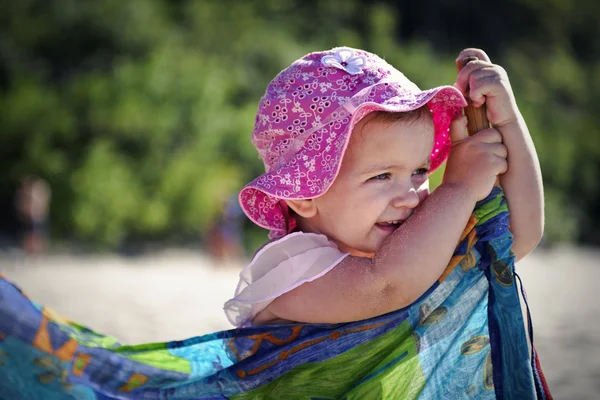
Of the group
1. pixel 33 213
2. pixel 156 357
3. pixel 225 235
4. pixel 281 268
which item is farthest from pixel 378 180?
pixel 33 213

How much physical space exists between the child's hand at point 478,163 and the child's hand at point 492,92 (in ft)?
0.17

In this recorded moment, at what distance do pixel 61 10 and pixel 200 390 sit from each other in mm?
17753

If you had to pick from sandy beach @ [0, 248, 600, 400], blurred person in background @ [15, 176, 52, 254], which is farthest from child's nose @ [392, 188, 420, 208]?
blurred person in background @ [15, 176, 52, 254]

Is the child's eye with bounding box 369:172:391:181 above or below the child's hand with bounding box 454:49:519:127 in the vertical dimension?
below

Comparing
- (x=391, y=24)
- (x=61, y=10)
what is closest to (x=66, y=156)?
(x=61, y=10)

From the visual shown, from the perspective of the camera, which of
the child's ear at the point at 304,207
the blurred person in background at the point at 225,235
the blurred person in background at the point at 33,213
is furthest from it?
the blurred person in background at the point at 225,235

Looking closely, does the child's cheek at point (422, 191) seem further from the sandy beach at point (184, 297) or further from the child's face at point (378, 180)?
the sandy beach at point (184, 297)

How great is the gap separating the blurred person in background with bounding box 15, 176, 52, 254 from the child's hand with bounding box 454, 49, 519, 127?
11.7m

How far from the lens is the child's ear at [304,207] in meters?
2.30

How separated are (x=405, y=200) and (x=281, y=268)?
42cm

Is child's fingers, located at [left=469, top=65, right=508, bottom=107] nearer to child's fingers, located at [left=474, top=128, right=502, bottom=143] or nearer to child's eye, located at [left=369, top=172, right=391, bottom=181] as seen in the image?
child's fingers, located at [left=474, top=128, right=502, bottom=143]

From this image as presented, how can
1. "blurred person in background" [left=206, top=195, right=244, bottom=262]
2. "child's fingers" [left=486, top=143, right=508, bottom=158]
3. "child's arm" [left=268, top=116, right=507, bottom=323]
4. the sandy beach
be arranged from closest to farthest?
"child's arm" [left=268, top=116, right=507, bottom=323] < "child's fingers" [left=486, top=143, right=508, bottom=158] < the sandy beach < "blurred person in background" [left=206, top=195, right=244, bottom=262]

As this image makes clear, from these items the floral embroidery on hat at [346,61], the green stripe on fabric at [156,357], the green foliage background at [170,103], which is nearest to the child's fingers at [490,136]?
the floral embroidery on hat at [346,61]

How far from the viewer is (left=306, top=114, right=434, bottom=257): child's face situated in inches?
84.8
